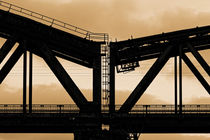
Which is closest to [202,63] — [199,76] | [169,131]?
[199,76]

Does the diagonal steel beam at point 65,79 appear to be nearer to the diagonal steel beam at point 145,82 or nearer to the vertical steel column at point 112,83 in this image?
the vertical steel column at point 112,83

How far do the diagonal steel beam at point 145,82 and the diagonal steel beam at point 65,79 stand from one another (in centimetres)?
357

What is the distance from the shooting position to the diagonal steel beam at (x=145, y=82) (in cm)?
7794

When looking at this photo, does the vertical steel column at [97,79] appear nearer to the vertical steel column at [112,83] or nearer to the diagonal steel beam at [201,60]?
the vertical steel column at [112,83]

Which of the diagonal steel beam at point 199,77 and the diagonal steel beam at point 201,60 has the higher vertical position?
the diagonal steel beam at point 201,60

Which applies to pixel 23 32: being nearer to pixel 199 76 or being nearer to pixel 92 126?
pixel 92 126

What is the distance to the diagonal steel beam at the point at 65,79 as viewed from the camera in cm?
7775

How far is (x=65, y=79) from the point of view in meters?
78.0

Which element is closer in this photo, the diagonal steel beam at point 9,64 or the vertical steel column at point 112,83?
the diagonal steel beam at point 9,64

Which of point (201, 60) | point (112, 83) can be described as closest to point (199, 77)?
point (201, 60)

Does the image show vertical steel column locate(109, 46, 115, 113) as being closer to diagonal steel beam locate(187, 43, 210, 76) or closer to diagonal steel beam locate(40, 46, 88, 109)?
diagonal steel beam locate(40, 46, 88, 109)

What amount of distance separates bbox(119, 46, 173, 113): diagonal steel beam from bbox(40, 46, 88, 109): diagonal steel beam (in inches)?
141

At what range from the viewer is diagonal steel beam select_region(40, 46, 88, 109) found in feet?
255

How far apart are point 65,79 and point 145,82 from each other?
6.80 m
